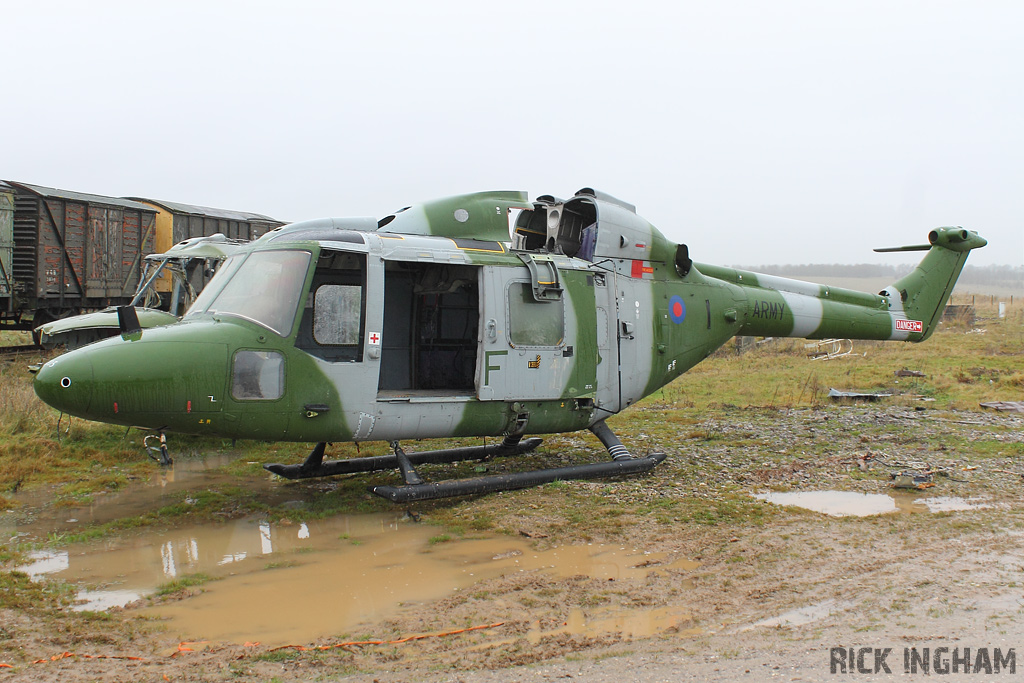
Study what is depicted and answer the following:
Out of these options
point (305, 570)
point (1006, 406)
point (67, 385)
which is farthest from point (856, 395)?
point (67, 385)

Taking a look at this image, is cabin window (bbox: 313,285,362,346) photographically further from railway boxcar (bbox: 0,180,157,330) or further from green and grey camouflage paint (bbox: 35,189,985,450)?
railway boxcar (bbox: 0,180,157,330)

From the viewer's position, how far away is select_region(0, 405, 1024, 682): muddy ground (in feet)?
12.0

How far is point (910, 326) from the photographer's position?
11.6m

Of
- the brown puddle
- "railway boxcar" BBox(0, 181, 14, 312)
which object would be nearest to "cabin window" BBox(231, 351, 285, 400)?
the brown puddle

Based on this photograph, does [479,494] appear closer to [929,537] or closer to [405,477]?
[405,477]

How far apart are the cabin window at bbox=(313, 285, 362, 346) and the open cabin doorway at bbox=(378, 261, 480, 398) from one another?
47.7 inches

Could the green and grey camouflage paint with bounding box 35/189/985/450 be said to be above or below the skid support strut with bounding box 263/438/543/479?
above

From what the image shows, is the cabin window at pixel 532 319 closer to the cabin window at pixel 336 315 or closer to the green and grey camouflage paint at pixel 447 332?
the green and grey camouflage paint at pixel 447 332

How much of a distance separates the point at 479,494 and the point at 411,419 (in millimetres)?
1037

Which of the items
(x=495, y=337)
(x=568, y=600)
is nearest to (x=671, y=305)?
(x=495, y=337)

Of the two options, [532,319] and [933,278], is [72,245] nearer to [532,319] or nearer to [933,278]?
[532,319]

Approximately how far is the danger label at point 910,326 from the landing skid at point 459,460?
5.55 m

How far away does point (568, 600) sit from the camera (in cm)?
462

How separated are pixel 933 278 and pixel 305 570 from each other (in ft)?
36.1
